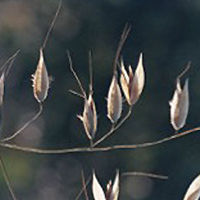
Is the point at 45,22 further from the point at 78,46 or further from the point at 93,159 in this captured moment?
the point at 93,159

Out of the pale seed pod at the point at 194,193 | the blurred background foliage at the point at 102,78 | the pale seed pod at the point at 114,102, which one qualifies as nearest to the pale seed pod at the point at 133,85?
the pale seed pod at the point at 114,102

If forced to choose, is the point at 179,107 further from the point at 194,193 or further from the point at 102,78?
the point at 102,78

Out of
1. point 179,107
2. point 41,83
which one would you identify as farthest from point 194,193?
point 41,83

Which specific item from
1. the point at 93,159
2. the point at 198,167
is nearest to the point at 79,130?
the point at 93,159

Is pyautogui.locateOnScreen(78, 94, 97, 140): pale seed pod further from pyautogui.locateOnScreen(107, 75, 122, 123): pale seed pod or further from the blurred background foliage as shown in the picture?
the blurred background foliage

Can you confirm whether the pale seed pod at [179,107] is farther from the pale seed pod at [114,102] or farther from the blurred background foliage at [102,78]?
the blurred background foliage at [102,78]

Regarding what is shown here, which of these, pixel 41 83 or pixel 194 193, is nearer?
pixel 194 193

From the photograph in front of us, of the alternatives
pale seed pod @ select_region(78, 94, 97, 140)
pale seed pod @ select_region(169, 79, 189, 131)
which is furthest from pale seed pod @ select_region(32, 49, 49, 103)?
pale seed pod @ select_region(169, 79, 189, 131)

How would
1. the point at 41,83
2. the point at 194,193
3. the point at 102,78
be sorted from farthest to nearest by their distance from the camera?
the point at 102,78
the point at 41,83
the point at 194,193
